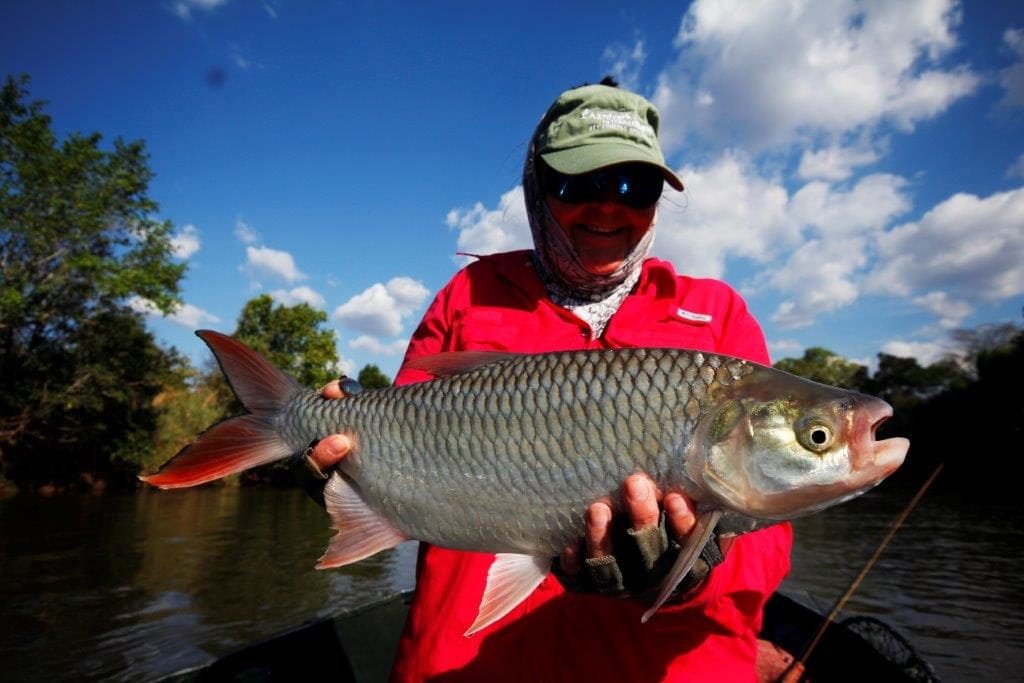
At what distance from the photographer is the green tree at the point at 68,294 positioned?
65.8 feet

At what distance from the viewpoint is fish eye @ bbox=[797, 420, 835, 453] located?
169 cm

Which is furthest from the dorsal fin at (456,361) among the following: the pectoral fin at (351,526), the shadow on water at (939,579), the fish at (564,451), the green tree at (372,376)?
the green tree at (372,376)

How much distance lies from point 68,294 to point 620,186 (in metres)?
24.8

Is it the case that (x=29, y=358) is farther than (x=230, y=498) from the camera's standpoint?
No

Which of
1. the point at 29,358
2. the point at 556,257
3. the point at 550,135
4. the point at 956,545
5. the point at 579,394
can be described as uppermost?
the point at 29,358

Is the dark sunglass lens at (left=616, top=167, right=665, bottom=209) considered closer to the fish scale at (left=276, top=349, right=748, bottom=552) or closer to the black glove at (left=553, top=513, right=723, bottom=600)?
the fish scale at (left=276, top=349, right=748, bottom=552)

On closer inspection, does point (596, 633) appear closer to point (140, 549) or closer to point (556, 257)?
point (556, 257)

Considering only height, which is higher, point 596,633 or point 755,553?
point 755,553

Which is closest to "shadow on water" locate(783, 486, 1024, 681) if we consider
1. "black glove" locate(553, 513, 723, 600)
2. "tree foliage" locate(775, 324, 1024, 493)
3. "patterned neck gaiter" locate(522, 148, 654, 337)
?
"patterned neck gaiter" locate(522, 148, 654, 337)

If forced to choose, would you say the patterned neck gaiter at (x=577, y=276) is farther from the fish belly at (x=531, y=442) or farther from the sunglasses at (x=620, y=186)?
the fish belly at (x=531, y=442)

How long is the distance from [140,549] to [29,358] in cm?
1217

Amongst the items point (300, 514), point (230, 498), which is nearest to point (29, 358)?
point (230, 498)

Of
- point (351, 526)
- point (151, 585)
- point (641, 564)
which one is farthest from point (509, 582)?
point (151, 585)

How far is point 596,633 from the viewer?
7.31 feet
